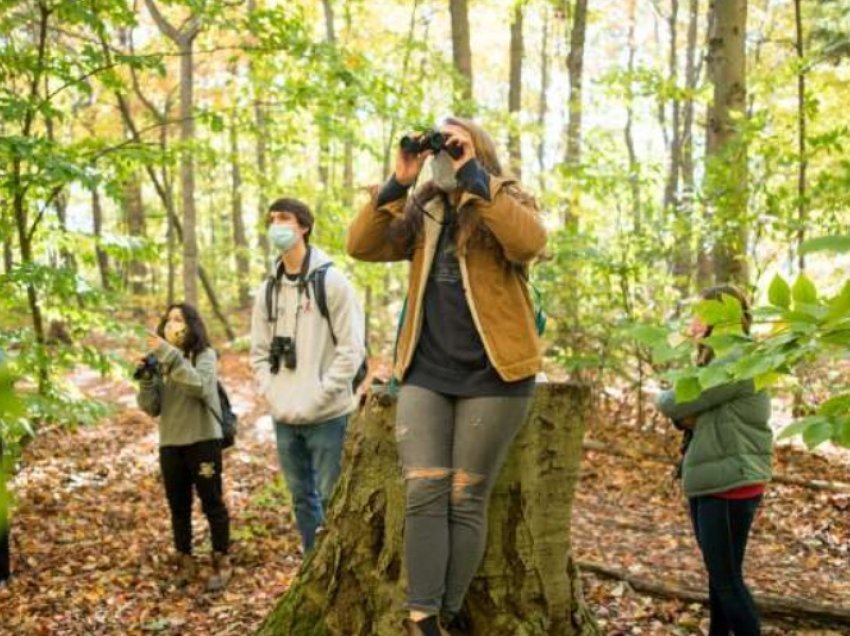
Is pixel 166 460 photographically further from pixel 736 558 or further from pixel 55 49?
pixel 55 49

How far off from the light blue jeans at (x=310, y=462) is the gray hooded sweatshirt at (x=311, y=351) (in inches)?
3.6

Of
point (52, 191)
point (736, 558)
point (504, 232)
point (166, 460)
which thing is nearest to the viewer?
point (504, 232)

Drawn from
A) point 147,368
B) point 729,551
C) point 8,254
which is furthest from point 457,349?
point 8,254

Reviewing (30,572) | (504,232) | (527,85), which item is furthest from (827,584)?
(527,85)

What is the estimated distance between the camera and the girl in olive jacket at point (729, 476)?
3.56 m

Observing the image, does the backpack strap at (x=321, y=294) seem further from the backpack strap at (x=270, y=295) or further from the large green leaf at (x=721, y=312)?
the large green leaf at (x=721, y=312)

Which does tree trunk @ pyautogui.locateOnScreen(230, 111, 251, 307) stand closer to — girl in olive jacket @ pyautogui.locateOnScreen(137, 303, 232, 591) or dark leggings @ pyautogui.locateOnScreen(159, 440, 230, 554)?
girl in olive jacket @ pyautogui.locateOnScreen(137, 303, 232, 591)

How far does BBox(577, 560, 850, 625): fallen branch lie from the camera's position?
4.22 m

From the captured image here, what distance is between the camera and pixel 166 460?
514 cm

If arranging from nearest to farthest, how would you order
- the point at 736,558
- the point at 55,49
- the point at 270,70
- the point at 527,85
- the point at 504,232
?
the point at 504,232
the point at 736,558
the point at 55,49
the point at 270,70
the point at 527,85

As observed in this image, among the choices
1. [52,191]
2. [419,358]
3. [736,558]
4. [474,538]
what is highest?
[52,191]

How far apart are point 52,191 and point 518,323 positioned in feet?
14.5

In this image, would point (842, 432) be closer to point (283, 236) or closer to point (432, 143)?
point (432, 143)

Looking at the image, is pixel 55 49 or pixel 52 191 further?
pixel 55 49
